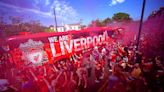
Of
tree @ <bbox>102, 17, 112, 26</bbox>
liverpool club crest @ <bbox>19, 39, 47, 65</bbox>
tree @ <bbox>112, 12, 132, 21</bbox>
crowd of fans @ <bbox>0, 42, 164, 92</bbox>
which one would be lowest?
crowd of fans @ <bbox>0, 42, 164, 92</bbox>

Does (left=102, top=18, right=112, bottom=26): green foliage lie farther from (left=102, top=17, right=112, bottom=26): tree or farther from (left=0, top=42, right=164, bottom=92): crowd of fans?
(left=0, top=42, right=164, bottom=92): crowd of fans

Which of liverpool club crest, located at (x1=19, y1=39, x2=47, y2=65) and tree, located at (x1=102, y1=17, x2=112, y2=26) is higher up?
tree, located at (x1=102, y1=17, x2=112, y2=26)

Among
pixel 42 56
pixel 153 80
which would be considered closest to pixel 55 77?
pixel 42 56

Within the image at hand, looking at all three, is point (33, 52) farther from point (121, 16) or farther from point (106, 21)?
point (121, 16)

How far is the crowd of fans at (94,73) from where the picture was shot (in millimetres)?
2115

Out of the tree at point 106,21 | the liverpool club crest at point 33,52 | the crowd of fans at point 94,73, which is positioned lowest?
the crowd of fans at point 94,73

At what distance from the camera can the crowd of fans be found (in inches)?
83.3

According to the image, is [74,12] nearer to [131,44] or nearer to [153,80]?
[131,44]

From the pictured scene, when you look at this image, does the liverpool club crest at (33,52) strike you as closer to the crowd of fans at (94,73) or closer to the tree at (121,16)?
the crowd of fans at (94,73)

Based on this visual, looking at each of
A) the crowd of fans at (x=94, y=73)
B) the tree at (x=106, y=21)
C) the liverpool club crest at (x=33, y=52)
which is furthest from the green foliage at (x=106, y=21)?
the liverpool club crest at (x=33, y=52)

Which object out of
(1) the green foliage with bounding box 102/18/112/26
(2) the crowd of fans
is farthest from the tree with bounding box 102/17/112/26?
(2) the crowd of fans

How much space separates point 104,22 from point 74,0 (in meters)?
0.45

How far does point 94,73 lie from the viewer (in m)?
2.54

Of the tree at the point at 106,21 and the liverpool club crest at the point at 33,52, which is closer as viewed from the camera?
the liverpool club crest at the point at 33,52
